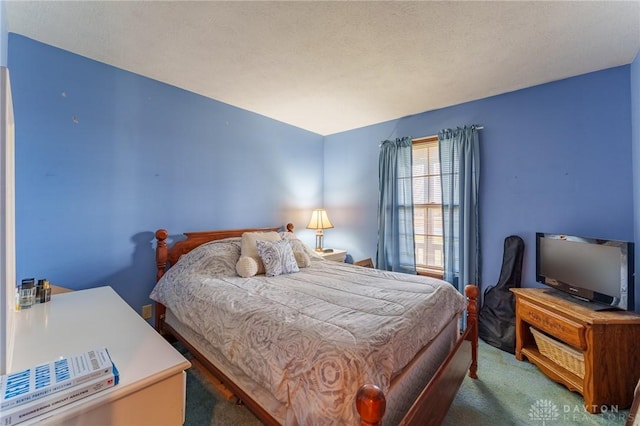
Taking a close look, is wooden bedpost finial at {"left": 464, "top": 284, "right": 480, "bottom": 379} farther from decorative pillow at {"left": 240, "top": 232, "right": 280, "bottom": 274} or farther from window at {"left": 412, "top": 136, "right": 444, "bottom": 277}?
decorative pillow at {"left": 240, "top": 232, "right": 280, "bottom": 274}

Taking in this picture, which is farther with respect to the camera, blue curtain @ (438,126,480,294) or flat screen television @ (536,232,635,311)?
blue curtain @ (438,126,480,294)

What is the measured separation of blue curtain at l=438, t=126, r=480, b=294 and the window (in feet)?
0.49

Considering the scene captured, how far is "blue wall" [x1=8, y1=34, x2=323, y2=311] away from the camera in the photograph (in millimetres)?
1887

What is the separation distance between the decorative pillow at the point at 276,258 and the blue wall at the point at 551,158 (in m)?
2.12

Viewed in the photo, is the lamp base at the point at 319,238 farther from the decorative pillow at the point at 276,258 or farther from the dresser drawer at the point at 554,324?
the dresser drawer at the point at 554,324

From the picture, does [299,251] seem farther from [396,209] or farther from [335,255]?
[396,209]

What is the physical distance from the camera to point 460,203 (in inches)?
117

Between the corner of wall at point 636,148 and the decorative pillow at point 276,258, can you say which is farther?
the decorative pillow at point 276,258

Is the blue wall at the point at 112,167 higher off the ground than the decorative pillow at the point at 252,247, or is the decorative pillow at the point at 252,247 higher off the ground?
the blue wall at the point at 112,167

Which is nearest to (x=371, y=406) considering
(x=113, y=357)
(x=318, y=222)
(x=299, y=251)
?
(x=113, y=357)

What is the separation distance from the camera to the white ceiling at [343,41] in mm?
1597

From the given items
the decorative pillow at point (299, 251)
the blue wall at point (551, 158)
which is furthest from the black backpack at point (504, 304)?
the decorative pillow at point (299, 251)

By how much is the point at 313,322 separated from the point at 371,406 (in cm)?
55

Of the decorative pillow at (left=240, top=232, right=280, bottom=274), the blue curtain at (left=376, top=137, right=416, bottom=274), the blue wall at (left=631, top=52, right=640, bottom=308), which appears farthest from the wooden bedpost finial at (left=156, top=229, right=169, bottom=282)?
the blue wall at (left=631, top=52, right=640, bottom=308)
